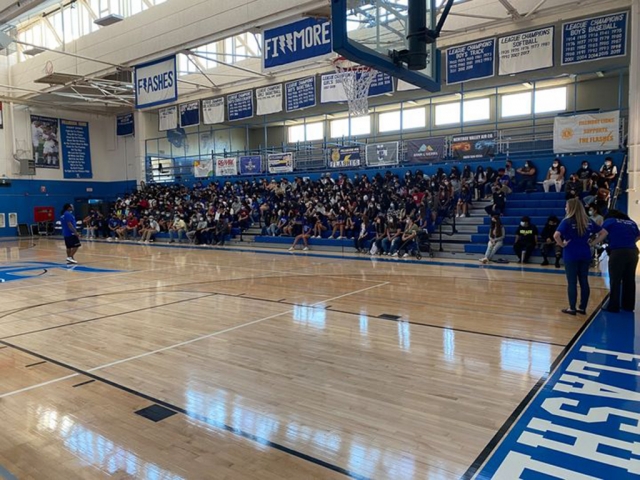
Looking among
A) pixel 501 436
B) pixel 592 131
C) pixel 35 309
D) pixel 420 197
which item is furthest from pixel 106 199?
pixel 501 436

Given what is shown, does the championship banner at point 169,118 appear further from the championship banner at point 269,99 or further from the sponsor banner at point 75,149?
→ the sponsor banner at point 75,149

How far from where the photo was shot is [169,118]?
23.5 m

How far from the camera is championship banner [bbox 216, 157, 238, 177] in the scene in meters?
22.3

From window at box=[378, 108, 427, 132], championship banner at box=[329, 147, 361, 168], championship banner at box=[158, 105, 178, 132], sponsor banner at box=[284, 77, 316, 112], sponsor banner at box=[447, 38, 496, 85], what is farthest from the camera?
window at box=[378, 108, 427, 132]

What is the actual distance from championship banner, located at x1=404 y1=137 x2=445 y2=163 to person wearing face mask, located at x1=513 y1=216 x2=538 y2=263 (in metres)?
5.79

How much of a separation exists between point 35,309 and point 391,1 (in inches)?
275

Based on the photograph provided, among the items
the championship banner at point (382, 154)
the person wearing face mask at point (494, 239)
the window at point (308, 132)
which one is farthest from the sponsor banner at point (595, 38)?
the window at point (308, 132)

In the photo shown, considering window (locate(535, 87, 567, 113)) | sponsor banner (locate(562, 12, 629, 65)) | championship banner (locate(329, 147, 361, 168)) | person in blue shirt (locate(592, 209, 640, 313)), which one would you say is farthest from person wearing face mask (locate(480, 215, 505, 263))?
window (locate(535, 87, 567, 113))

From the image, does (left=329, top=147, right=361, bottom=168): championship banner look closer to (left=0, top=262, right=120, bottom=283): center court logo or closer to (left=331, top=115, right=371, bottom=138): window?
(left=331, top=115, right=371, bottom=138): window

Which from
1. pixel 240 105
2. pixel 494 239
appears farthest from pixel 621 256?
pixel 240 105

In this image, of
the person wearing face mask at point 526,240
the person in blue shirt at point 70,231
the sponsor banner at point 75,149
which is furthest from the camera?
the sponsor banner at point 75,149

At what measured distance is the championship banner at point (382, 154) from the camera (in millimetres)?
17547

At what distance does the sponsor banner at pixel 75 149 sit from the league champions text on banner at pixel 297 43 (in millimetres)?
20077

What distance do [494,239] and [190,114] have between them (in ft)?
52.6
